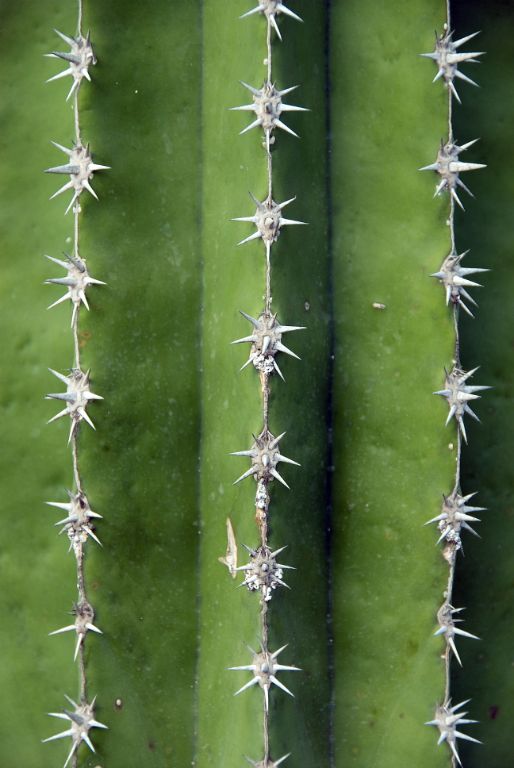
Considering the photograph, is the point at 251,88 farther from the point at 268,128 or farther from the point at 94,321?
the point at 94,321

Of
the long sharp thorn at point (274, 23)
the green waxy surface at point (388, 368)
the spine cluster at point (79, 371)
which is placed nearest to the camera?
the long sharp thorn at point (274, 23)

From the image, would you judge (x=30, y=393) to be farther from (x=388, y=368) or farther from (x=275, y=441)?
(x=388, y=368)

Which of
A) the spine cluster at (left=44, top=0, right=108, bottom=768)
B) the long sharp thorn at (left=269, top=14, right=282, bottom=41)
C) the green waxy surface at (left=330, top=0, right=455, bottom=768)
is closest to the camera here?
the long sharp thorn at (left=269, top=14, right=282, bottom=41)

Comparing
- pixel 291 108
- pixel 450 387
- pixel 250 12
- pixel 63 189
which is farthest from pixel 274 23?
pixel 450 387

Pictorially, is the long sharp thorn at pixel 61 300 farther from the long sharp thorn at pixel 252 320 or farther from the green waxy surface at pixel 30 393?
the long sharp thorn at pixel 252 320

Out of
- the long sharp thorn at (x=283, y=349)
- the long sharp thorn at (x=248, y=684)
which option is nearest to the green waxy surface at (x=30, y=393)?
the long sharp thorn at (x=248, y=684)

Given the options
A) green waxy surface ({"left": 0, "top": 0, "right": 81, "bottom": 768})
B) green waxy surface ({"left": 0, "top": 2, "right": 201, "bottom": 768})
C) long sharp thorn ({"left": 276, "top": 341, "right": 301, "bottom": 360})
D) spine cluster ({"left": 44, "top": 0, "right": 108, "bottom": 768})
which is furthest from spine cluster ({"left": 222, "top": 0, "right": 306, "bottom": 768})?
green waxy surface ({"left": 0, "top": 0, "right": 81, "bottom": 768})

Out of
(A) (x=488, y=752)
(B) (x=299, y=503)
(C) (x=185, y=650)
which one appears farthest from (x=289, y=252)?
(A) (x=488, y=752)

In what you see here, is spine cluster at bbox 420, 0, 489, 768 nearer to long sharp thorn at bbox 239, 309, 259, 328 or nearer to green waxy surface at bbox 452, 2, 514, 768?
green waxy surface at bbox 452, 2, 514, 768
